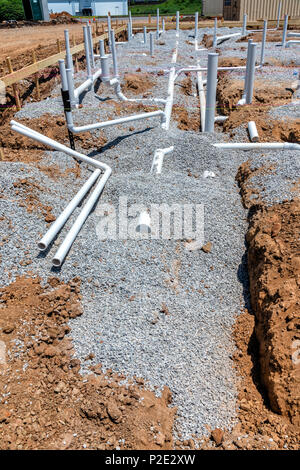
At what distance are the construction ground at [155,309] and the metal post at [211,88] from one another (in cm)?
118

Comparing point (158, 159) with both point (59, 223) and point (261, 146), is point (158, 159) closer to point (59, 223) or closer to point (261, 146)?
point (261, 146)

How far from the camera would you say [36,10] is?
43.0 m

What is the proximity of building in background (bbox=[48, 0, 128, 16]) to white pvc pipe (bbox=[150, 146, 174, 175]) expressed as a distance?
172 feet

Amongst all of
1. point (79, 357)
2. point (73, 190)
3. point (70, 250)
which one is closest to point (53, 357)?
point (79, 357)

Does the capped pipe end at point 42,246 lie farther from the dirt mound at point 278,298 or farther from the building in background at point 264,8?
the building in background at point 264,8

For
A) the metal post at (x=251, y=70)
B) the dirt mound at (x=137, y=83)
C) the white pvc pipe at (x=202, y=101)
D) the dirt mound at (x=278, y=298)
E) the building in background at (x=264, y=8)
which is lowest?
the dirt mound at (x=278, y=298)

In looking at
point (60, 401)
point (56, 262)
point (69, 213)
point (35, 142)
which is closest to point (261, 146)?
point (69, 213)

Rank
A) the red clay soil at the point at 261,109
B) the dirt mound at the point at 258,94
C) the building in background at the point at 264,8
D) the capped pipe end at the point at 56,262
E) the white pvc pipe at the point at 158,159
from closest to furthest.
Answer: the capped pipe end at the point at 56,262
the white pvc pipe at the point at 158,159
the red clay soil at the point at 261,109
the dirt mound at the point at 258,94
the building in background at the point at 264,8

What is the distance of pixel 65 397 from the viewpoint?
3.67 m

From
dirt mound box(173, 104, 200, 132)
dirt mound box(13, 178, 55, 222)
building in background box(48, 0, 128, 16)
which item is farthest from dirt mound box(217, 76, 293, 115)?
building in background box(48, 0, 128, 16)

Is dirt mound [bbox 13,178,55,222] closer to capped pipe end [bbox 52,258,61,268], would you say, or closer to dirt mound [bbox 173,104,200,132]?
capped pipe end [bbox 52,258,61,268]

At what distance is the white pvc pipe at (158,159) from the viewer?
7804mm

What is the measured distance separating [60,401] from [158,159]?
571cm

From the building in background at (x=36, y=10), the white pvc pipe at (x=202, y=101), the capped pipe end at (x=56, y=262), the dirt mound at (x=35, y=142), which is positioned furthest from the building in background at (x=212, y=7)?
the capped pipe end at (x=56, y=262)
